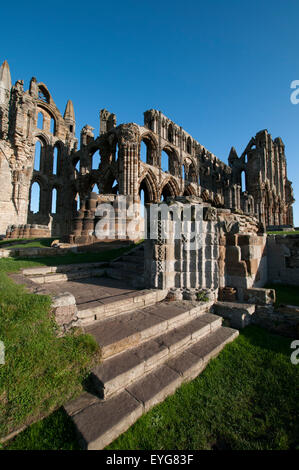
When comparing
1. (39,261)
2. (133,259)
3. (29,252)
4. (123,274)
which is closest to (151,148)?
(29,252)

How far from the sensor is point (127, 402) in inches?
71.7

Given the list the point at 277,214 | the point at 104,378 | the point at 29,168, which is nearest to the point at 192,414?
the point at 104,378

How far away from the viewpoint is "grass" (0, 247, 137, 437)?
1.68 meters

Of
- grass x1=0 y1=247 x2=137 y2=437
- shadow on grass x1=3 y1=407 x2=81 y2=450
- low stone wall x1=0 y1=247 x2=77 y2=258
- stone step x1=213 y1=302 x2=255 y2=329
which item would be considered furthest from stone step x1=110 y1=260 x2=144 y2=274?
shadow on grass x1=3 y1=407 x2=81 y2=450

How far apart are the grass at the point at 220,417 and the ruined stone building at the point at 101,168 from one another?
9.47 meters

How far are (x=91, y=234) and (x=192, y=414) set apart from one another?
9715mm

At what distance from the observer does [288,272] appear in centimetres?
568

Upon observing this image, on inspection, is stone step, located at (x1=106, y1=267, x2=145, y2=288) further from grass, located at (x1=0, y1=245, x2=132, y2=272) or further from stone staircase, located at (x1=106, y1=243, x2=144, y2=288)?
grass, located at (x1=0, y1=245, x2=132, y2=272)

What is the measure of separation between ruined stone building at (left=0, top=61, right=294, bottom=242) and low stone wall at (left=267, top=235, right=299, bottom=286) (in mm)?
7809

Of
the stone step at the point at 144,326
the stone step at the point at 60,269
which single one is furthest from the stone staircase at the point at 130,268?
the stone step at the point at 144,326

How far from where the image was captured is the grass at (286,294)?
13.7 ft

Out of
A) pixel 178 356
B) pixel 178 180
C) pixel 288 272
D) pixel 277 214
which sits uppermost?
pixel 178 180

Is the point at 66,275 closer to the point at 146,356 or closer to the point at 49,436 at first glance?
the point at 146,356
